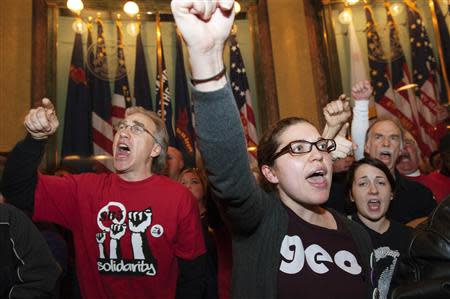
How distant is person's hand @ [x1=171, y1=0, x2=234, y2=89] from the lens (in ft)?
3.45

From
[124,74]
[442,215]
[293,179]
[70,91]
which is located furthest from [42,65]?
[442,215]

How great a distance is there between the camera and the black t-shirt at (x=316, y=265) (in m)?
1.46

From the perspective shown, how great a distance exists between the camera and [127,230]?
2.15 m

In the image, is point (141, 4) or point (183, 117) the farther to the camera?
point (141, 4)

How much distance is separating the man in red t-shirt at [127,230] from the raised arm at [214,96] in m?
1.09

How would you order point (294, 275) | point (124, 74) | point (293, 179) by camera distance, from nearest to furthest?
1. point (294, 275)
2. point (293, 179)
3. point (124, 74)

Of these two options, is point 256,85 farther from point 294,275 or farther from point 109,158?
point 294,275

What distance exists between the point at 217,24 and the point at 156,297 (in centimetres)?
148

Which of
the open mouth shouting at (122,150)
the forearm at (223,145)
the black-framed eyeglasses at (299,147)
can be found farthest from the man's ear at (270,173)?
the open mouth shouting at (122,150)

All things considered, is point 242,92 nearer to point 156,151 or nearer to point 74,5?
point 74,5

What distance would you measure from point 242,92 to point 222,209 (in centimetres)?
501

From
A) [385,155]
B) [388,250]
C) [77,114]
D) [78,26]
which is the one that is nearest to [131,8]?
[78,26]

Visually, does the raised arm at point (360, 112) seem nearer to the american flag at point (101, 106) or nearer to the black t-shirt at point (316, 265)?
the black t-shirt at point (316, 265)

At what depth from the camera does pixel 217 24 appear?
1092 mm
